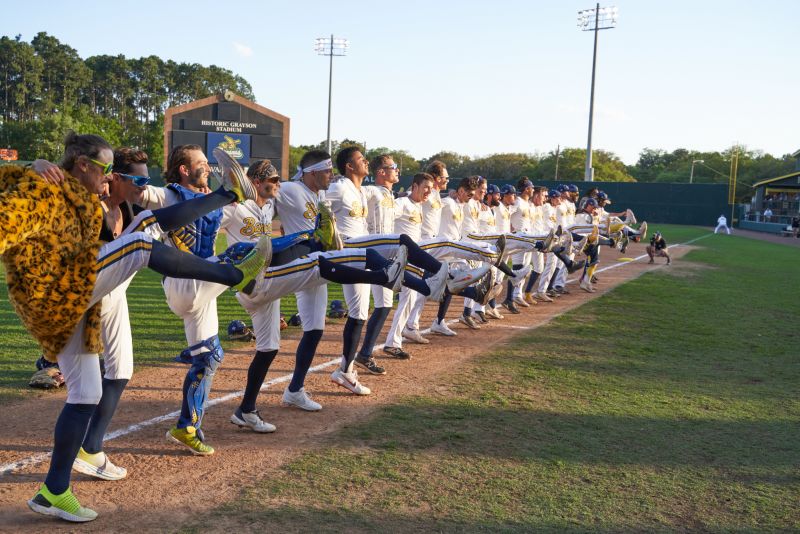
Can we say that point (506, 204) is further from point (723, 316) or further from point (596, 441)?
point (596, 441)

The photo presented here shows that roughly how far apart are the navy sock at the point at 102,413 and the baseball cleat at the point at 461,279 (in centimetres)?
297

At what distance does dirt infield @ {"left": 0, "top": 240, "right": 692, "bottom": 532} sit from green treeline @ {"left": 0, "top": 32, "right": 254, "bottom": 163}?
224 feet

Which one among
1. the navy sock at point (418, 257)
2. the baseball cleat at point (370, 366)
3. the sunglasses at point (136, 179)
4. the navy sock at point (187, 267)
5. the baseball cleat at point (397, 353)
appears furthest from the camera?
the baseball cleat at point (397, 353)

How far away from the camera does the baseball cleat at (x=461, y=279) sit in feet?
20.3

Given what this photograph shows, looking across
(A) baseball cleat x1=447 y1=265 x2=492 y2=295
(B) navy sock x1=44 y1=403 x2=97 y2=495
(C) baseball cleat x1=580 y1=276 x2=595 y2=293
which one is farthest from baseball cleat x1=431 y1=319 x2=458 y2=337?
(B) navy sock x1=44 y1=403 x2=97 y2=495

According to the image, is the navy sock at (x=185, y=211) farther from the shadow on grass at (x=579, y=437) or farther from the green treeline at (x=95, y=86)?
the green treeline at (x=95, y=86)

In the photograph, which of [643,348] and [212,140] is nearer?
[643,348]

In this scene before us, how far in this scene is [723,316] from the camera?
11359mm

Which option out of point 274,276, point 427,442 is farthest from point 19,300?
point 427,442

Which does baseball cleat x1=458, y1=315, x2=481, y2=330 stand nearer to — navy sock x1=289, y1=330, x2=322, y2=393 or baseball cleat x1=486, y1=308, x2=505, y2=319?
baseball cleat x1=486, y1=308, x2=505, y2=319

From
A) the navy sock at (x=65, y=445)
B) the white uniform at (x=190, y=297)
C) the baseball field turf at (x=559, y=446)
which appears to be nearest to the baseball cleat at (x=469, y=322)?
the baseball field turf at (x=559, y=446)

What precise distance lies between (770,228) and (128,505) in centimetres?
5140

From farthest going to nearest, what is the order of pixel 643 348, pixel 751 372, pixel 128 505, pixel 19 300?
pixel 643 348 → pixel 751 372 → pixel 128 505 → pixel 19 300

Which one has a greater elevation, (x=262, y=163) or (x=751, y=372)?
(x=262, y=163)
